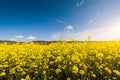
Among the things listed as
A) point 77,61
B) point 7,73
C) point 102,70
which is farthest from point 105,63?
point 7,73

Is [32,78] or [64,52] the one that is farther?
[64,52]

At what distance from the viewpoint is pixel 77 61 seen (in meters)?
6.95

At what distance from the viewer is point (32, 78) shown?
277 inches

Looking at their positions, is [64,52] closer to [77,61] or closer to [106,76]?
[77,61]

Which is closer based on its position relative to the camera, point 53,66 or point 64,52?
point 53,66

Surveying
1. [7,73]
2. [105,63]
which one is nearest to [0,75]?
[7,73]

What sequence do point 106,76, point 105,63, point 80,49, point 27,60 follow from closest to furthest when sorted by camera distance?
point 106,76 → point 105,63 → point 27,60 → point 80,49

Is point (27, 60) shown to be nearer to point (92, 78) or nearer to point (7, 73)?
point (7, 73)

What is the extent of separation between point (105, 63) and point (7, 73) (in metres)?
Result: 3.24

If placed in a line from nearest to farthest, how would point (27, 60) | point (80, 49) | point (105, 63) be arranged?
1. point (105, 63)
2. point (27, 60)
3. point (80, 49)

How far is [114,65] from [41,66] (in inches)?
97.8

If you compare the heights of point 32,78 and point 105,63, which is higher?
point 105,63

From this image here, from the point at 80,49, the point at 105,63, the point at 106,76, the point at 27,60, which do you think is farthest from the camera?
the point at 80,49

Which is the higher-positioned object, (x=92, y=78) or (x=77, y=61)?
(x=77, y=61)
